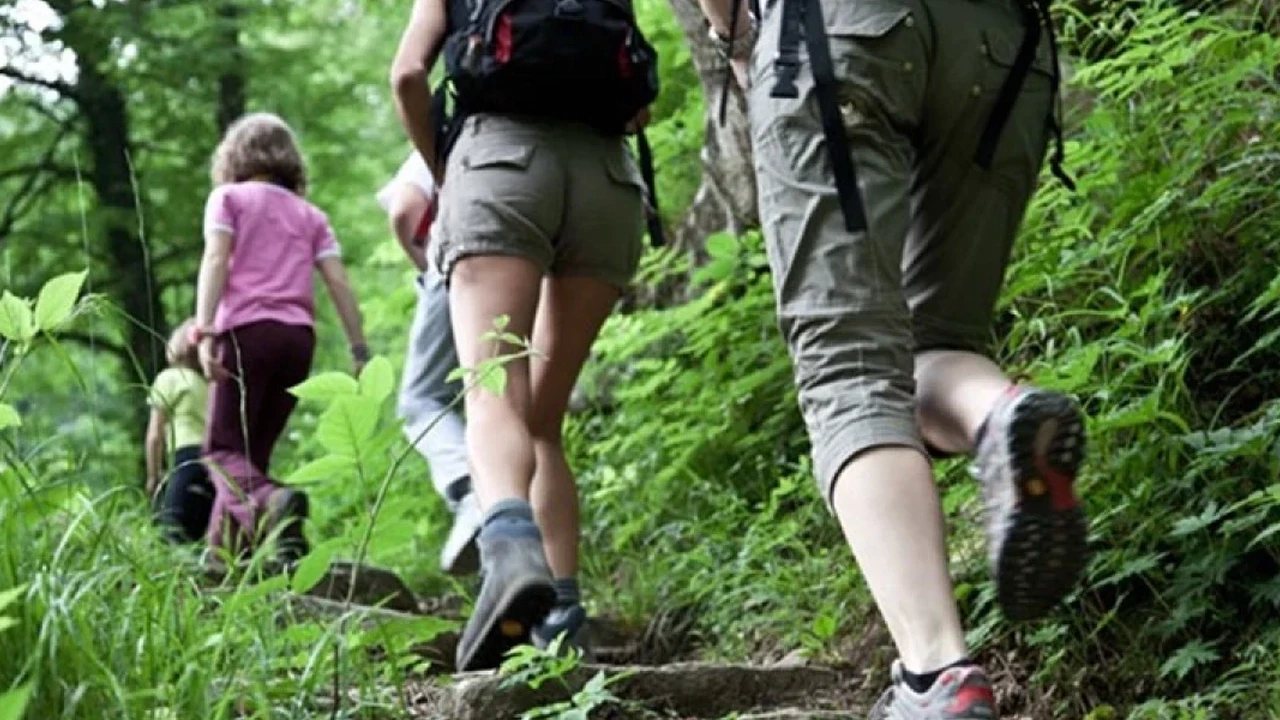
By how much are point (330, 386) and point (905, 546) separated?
3.15ft

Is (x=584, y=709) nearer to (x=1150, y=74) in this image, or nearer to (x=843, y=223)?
(x=843, y=223)

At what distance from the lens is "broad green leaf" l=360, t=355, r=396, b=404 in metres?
3.04

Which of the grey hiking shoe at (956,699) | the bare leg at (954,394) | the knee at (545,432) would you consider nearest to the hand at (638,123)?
the knee at (545,432)

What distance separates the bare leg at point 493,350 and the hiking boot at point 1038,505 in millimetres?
1562

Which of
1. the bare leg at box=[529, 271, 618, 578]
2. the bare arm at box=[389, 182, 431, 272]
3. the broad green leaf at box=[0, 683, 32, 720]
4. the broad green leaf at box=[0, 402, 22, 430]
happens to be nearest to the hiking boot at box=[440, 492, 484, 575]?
the bare leg at box=[529, 271, 618, 578]

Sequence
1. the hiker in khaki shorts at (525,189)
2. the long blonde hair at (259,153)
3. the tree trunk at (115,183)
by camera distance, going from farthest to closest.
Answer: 1. the tree trunk at (115,183)
2. the long blonde hair at (259,153)
3. the hiker in khaki shorts at (525,189)

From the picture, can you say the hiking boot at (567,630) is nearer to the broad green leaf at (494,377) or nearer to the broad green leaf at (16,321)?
the broad green leaf at (494,377)

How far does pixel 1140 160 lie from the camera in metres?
5.07

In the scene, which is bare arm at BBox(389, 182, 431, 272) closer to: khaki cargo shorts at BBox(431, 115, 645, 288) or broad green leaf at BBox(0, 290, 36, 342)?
khaki cargo shorts at BBox(431, 115, 645, 288)

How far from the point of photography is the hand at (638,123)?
15.5 ft

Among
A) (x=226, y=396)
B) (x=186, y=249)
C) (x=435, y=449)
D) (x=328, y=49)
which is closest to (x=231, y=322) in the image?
(x=226, y=396)

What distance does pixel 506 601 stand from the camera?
12.8ft

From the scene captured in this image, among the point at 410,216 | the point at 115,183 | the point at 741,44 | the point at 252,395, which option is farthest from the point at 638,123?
the point at 115,183

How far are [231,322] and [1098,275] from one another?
Result: 12.2 ft
